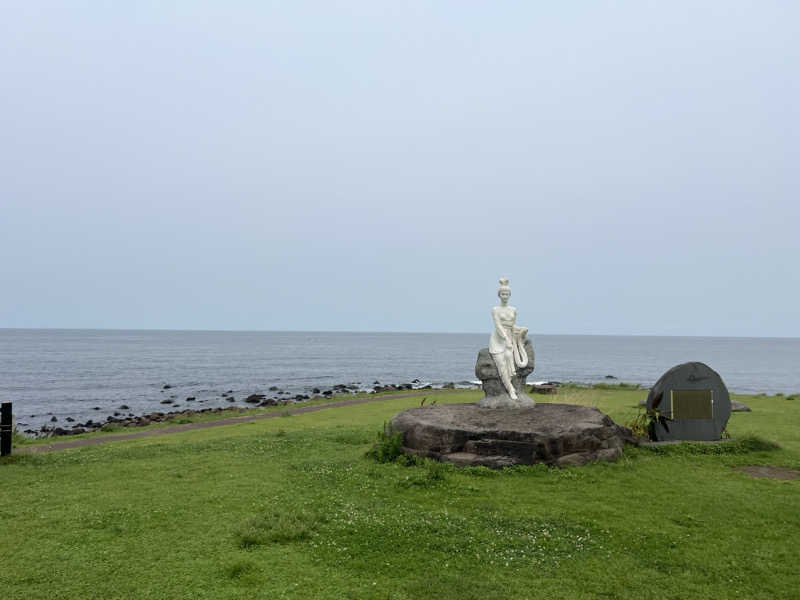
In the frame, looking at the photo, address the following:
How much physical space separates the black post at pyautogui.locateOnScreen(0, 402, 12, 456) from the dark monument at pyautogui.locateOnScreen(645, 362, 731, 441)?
17.4m

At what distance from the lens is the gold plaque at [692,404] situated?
15.3m

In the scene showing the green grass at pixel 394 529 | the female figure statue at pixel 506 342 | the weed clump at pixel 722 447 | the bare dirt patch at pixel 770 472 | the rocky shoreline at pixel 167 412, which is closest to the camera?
the green grass at pixel 394 529

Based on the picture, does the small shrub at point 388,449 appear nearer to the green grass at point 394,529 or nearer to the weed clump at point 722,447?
the green grass at point 394,529

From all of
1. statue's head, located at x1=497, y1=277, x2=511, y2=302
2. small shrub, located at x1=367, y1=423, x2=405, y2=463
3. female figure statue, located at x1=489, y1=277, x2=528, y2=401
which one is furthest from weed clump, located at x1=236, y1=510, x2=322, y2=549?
statue's head, located at x1=497, y1=277, x2=511, y2=302

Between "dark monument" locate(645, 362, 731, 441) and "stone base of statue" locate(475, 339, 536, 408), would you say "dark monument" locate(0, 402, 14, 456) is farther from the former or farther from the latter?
"dark monument" locate(645, 362, 731, 441)

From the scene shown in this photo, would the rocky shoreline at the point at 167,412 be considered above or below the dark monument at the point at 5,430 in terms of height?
below

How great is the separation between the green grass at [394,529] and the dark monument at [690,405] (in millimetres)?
1083

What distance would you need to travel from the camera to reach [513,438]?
12.6 m

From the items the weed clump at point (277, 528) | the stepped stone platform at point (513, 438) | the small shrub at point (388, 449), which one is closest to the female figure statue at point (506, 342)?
the stepped stone platform at point (513, 438)

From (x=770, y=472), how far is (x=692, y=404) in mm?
3094

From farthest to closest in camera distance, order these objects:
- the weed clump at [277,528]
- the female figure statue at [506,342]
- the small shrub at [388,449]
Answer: the female figure statue at [506,342] → the small shrub at [388,449] → the weed clump at [277,528]

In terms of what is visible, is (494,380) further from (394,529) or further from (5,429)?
(5,429)

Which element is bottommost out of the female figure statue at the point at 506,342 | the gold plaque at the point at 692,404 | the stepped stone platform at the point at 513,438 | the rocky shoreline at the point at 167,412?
the rocky shoreline at the point at 167,412

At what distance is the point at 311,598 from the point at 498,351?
34.8ft
